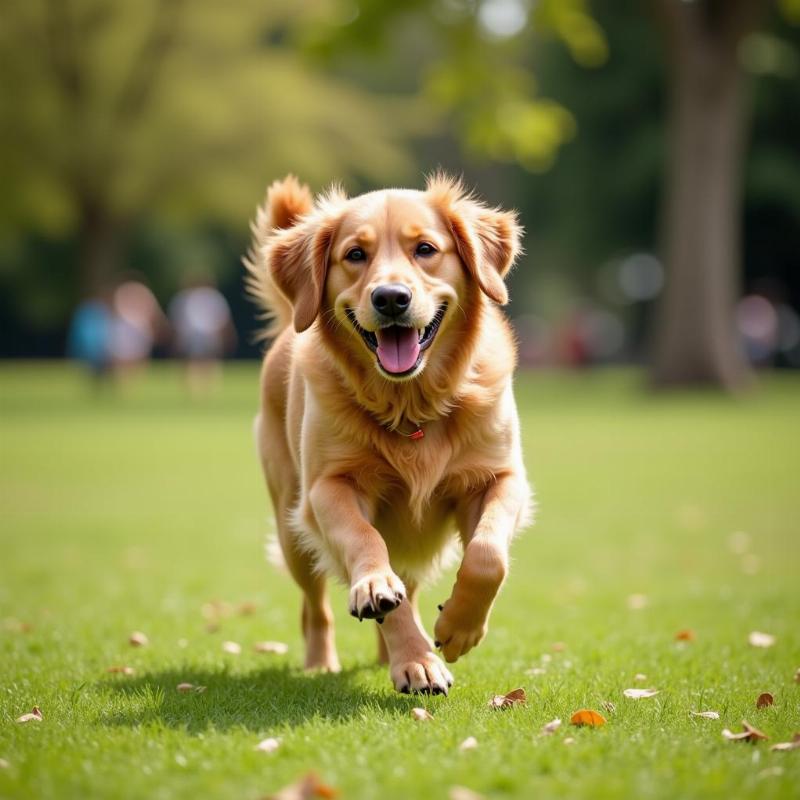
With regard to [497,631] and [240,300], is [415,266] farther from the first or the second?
[240,300]

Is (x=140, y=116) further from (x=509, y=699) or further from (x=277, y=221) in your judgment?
(x=509, y=699)

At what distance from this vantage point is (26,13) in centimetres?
3509

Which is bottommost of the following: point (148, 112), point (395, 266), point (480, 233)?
point (395, 266)

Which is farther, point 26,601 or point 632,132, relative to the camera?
point 632,132

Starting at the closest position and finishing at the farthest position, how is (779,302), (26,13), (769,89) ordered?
(26,13) → (769,89) → (779,302)

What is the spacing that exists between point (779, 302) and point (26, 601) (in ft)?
124

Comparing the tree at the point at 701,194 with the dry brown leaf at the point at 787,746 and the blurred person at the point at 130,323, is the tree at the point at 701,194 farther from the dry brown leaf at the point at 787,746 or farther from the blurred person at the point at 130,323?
the dry brown leaf at the point at 787,746

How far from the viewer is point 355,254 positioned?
17.3ft

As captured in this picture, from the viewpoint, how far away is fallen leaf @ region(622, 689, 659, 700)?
475 centimetres

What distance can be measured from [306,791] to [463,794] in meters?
0.45

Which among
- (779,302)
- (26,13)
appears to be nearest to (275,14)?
(26,13)

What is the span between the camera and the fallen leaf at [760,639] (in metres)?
6.10

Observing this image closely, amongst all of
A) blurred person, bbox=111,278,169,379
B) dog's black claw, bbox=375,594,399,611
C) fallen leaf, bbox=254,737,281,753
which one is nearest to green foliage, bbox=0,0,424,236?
blurred person, bbox=111,278,169,379

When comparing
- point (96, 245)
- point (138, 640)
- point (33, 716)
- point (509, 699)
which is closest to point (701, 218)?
point (96, 245)
